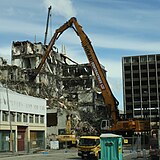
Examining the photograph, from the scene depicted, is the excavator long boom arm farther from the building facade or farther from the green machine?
the green machine

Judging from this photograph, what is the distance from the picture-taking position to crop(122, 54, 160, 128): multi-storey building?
130 m

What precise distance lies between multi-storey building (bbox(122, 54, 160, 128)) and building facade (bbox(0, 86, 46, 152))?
67992 millimetres

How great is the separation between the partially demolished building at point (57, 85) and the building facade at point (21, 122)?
53.7ft

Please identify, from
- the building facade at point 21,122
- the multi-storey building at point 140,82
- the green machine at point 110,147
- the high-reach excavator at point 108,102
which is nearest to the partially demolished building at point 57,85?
the building facade at point 21,122

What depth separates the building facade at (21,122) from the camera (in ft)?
176

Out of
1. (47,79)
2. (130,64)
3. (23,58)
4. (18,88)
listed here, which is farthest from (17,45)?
(130,64)

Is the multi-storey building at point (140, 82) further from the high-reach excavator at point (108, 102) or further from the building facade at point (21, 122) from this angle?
the high-reach excavator at point (108, 102)

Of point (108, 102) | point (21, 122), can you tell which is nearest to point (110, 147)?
point (108, 102)

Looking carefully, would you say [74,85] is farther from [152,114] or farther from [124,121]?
[124,121]

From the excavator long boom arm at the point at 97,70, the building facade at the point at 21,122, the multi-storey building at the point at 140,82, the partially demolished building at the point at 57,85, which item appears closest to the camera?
the building facade at the point at 21,122

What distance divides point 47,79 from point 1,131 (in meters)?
53.3

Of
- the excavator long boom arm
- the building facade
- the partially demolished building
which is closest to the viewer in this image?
the building facade

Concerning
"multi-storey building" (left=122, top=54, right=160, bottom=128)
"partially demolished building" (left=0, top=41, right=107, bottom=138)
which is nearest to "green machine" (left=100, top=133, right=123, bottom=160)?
"partially demolished building" (left=0, top=41, right=107, bottom=138)

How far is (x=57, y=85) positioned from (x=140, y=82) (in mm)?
33826
